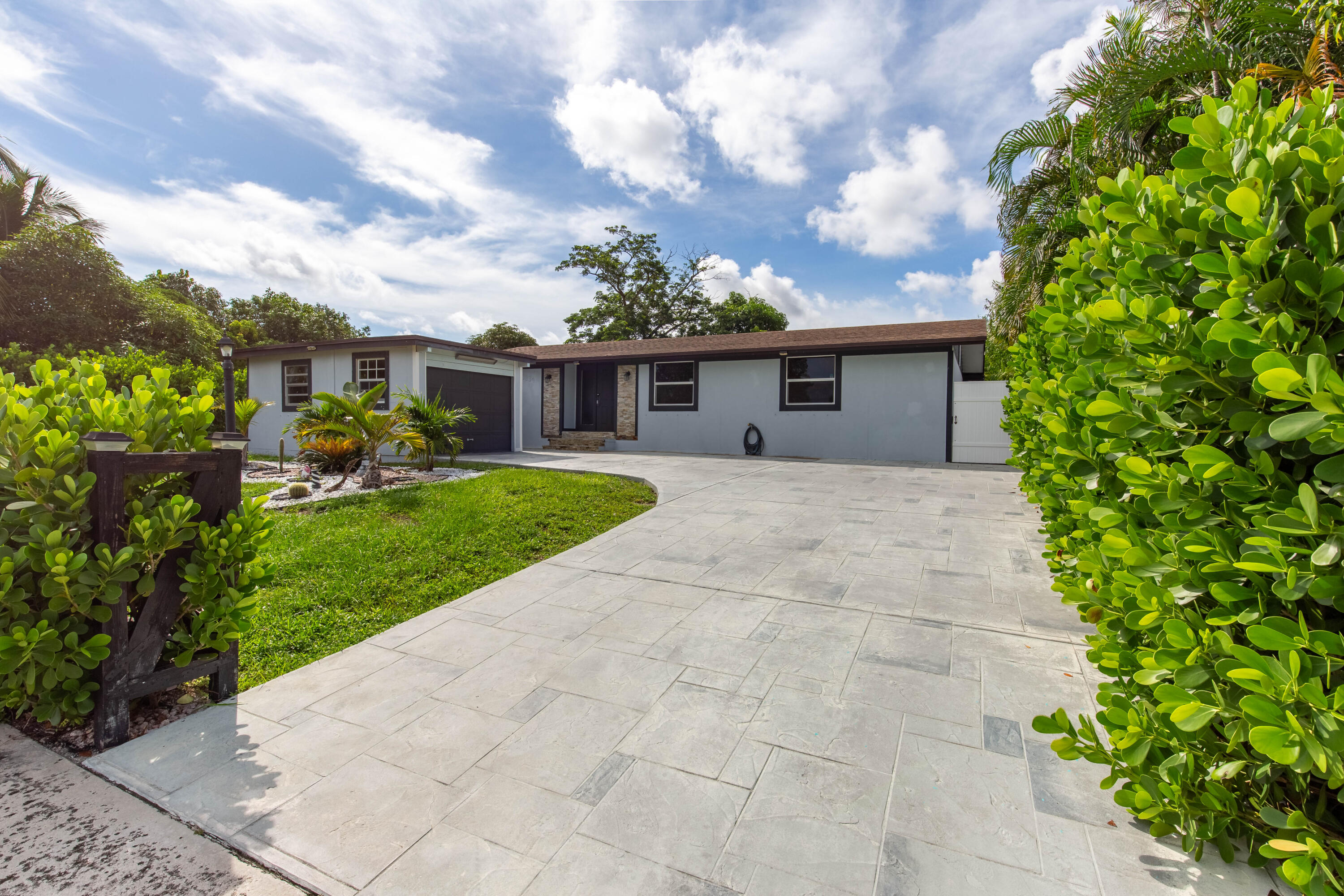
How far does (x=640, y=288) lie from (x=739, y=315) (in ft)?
18.9

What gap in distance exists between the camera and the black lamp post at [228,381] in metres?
8.89

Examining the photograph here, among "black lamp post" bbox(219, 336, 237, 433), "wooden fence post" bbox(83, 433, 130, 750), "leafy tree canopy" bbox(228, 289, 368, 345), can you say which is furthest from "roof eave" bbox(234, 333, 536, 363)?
"leafy tree canopy" bbox(228, 289, 368, 345)

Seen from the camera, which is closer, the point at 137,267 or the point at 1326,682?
the point at 1326,682

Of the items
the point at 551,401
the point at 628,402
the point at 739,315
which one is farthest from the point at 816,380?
the point at 739,315

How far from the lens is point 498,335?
34.2m

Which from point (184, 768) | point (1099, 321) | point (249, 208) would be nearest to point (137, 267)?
point (249, 208)

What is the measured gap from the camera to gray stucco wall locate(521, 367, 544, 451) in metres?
17.0

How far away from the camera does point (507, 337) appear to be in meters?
34.0

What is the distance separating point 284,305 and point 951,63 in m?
35.5

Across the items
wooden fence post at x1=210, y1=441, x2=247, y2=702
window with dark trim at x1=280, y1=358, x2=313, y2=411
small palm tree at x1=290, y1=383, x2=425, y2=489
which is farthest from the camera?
window with dark trim at x1=280, y1=358, x2=313, y2=411

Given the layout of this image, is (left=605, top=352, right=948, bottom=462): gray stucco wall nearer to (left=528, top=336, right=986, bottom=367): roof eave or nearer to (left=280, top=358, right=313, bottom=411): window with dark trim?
(left=528, top=336, right=986, bottom=367): roof eave

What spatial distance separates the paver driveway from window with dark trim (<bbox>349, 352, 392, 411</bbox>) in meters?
11.2

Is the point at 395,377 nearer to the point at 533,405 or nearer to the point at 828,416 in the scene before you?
the point at 533,405

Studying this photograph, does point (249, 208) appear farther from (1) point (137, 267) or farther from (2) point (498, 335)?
(2) point (498, 335)
